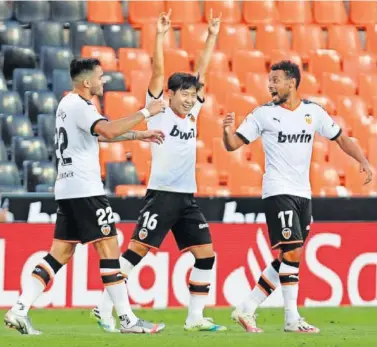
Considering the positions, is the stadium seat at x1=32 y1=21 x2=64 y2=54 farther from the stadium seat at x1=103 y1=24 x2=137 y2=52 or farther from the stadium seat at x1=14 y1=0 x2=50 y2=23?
the stadium seat at x1=103 y1=24 x2=137 y2=52

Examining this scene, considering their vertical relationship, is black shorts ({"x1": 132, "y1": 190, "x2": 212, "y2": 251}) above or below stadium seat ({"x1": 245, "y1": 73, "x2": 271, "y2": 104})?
below

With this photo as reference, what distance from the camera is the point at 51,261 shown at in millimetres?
9234

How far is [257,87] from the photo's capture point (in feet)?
55.9

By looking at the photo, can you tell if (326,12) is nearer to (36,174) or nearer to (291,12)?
(291,12)

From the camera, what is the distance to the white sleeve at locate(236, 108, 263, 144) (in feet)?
32.2

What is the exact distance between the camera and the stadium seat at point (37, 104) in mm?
15523

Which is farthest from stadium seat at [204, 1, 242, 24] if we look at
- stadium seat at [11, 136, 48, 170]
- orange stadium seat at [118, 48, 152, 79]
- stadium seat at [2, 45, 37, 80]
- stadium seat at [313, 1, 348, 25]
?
stadium seat at [11, 136, 48, 170]

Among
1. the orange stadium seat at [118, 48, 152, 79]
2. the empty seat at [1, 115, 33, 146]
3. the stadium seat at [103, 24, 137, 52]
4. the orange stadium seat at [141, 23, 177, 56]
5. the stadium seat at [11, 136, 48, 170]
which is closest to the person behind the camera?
the stadium seat at [11, 136, 48, 170]

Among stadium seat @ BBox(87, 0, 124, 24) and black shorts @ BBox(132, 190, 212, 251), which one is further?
stadium seat @ BBox(87, 0, 124, 24)

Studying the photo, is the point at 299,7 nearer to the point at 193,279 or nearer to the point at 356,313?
the point at 356,313

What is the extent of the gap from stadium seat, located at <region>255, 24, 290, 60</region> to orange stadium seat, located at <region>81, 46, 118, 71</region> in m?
2.21

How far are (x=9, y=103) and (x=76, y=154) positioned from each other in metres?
6.58

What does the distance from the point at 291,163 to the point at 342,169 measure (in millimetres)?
6482

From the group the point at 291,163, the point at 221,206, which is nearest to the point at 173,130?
the point at 291,163
